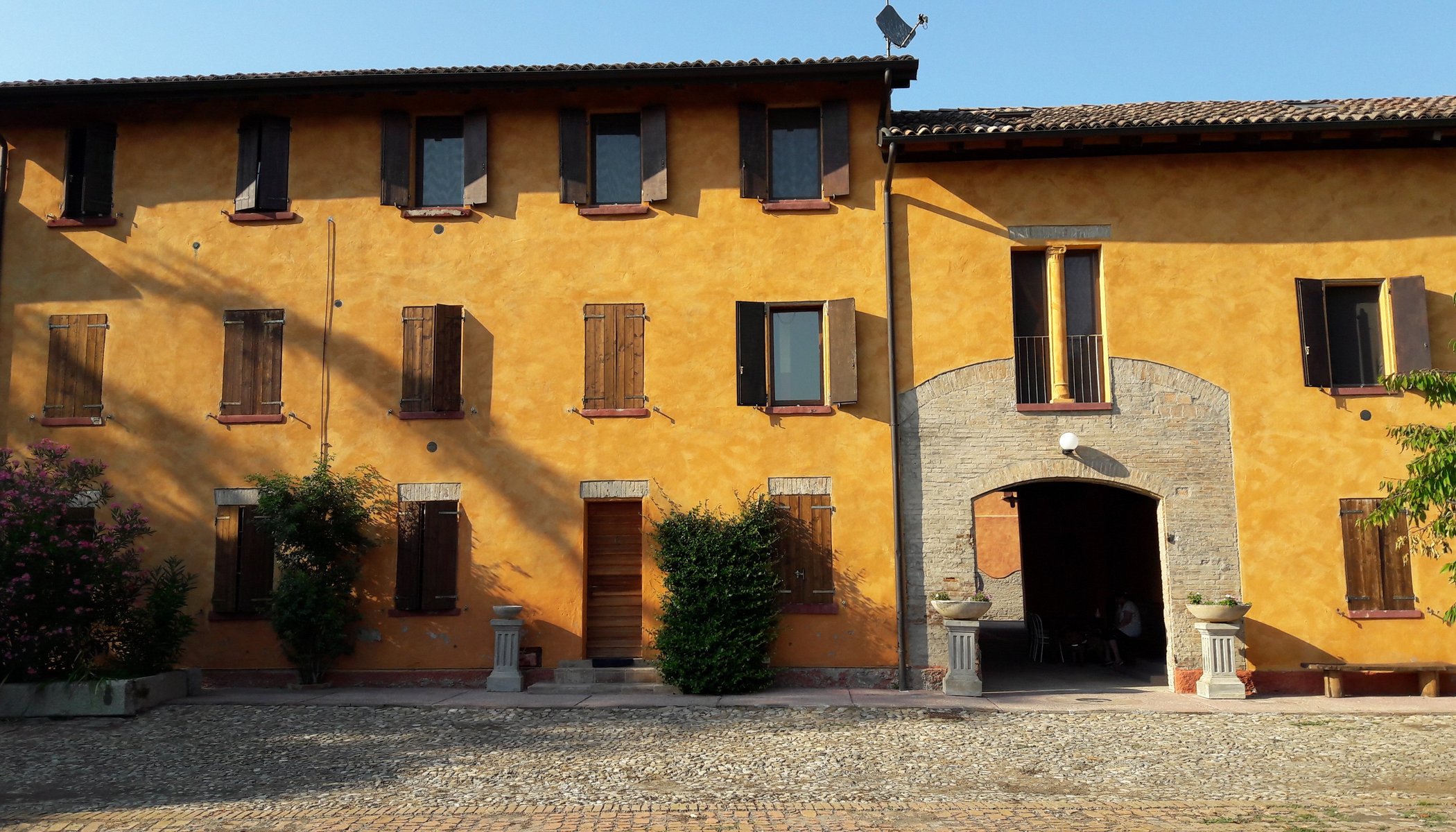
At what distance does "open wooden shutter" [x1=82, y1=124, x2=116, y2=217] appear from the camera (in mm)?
13961

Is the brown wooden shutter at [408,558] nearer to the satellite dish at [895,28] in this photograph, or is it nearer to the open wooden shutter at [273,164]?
the open wooden shutter at [273,164]

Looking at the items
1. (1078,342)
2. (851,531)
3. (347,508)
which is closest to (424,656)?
(347,508)

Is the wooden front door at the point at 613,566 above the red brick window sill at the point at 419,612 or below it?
above

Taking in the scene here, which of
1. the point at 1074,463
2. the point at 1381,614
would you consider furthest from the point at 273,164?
the point at 1381,614

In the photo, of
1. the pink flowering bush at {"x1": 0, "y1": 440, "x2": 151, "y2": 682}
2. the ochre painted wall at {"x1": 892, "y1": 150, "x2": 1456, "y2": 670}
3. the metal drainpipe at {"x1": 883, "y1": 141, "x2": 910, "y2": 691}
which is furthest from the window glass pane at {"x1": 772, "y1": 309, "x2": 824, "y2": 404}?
the pink flowering bush at {"x1": 0, "y1": 440, "x2": 151, "y2": 682}

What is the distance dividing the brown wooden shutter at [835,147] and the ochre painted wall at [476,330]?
0.61 ft

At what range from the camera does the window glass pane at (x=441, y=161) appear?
13.9 metres

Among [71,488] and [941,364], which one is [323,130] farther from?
[941,364]

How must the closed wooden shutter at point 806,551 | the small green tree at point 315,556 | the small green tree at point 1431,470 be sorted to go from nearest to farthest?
the small green tree at point 1431,470
the small green tree at point 315,556
the closed wooden shutter at point 806,551

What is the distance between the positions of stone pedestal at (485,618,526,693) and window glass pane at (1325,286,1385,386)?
10.4 m

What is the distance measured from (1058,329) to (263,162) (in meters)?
10.6

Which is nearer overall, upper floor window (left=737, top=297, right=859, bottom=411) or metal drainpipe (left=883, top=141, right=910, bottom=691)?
metal drainpipe (left=883, top=141, right=910, bottom=691)

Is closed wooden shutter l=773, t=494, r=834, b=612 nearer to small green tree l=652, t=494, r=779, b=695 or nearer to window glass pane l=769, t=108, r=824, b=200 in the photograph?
small green tree l=652, t=494, r=779, b=695

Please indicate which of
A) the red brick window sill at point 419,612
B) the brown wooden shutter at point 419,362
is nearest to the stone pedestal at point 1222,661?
the red brick window sill at point 419,612
